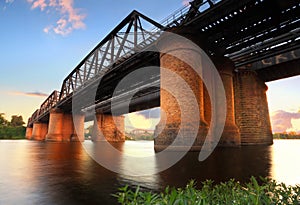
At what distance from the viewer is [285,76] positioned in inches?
1172

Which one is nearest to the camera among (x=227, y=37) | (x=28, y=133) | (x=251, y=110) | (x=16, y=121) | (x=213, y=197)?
(x=213, y=197)

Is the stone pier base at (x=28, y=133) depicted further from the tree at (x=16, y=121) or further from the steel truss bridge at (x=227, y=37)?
the steel truss bridge at (x=227, y=37)

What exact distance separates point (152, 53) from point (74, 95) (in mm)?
24019

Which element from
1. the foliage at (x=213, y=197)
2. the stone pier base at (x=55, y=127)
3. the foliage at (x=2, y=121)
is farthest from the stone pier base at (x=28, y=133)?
the foliage at (x=213, y=197)


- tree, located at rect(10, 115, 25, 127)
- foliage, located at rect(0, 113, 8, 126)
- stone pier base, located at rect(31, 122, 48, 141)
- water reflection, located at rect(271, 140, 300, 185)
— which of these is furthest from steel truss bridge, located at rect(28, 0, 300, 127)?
tree, located at rect(10, 115, 25, 127)

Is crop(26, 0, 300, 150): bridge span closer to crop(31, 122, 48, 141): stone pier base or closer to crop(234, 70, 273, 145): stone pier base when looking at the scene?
crop(234, 70, 273, 145): stone pier base

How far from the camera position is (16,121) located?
123 meters

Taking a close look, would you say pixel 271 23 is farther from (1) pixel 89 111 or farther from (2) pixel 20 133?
(2) pixel 20 133

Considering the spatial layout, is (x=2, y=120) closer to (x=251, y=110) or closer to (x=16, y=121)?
(x=16, y=121)

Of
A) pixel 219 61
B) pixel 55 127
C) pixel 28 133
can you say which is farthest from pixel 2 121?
pixel 219 61

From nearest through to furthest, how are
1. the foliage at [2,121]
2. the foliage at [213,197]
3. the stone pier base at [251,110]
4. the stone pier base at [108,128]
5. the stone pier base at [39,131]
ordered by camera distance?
the foliage at [213,197] < the stone pier base at [251,110] < the stone pier base at [108,128] < the stone pier base at [39,131] < the foliage at [2,121]

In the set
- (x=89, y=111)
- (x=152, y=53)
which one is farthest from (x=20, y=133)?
(x=152, y=53)

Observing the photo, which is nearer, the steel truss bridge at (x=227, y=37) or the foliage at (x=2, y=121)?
the steel truss bridge at (x=227, y=37)

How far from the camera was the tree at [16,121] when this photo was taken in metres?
122
